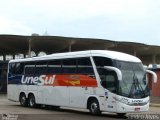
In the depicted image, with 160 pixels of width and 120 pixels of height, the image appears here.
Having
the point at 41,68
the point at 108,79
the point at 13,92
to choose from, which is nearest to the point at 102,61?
the point at 108,79

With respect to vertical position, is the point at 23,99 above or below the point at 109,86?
below

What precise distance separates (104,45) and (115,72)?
45.3 m

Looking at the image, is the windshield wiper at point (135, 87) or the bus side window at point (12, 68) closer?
the windshield wiper at point (135, 87)

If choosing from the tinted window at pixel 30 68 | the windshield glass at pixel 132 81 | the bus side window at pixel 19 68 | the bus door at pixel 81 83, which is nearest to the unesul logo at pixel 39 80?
the tinted window at pixel 30 68

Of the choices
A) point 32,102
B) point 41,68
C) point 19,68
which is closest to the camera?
point 41,68

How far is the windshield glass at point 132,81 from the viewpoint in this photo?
20125 millimetres

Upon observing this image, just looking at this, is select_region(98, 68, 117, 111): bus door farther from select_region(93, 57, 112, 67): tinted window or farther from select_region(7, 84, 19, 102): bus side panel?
select_region(7, 84, 19, 102): bus side panel

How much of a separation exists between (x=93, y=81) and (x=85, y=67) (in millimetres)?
988

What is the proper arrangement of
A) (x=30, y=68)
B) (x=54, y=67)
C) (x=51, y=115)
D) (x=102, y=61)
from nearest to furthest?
(x=51, y=115), (x=102, y=61), (x=54, y=67), (x=30, y=68)

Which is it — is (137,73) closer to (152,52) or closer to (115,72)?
(115,72)

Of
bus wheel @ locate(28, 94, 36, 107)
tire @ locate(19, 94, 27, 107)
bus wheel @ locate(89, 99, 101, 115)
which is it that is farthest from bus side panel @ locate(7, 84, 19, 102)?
bus wheel @ locate(89, 99, 101, 115)

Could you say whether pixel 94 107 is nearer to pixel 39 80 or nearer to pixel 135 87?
pixel 135 87

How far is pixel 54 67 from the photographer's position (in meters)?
24.7

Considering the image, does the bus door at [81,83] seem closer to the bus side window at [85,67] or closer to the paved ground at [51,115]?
the bus side window at [85,67]
